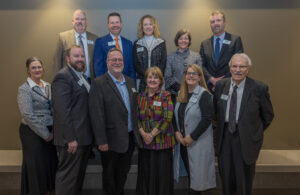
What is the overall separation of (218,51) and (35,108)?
2320 mm

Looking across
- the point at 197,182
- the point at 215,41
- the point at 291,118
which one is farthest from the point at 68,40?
the point at 291,118

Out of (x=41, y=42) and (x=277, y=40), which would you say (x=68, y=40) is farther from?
(x=277, y=40)

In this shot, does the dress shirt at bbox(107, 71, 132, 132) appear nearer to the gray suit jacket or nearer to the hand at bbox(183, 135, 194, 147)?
the hand at bbox(183, 135, 194, 147)

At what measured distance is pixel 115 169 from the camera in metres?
2.66

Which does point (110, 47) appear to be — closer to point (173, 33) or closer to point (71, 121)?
point (71, 121)

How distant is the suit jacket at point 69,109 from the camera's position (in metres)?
2.37

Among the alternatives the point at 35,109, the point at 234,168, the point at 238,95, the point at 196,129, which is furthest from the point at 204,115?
the point at 35,109

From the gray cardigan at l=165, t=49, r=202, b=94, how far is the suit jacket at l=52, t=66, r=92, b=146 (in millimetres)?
1102

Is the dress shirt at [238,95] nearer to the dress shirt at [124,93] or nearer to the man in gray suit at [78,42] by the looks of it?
the dress shirt at [124,93]

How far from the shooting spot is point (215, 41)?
3.31 m

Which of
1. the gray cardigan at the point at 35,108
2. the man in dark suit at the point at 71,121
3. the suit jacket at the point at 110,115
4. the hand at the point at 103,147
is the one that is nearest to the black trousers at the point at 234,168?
the suit jacket at the point at 110,115

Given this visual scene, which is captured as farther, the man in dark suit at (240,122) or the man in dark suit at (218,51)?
the man in dark suit at (218,51)

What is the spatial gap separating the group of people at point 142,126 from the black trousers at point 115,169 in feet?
0.03

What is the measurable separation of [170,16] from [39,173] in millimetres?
3086
